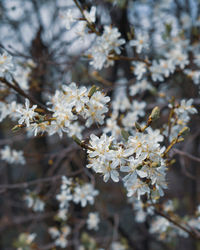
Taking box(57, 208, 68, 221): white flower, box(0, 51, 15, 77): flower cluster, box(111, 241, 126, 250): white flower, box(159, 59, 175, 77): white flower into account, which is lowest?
box(111, 241, 126, 250): white flower

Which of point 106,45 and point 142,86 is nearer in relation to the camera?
point 106,45

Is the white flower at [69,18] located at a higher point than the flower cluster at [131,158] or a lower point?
higher

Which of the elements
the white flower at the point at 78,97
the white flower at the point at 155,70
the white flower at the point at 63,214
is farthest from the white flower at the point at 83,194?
the white flower at the point at 155,70

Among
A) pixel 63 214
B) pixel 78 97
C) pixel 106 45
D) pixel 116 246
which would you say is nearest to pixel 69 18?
pixel 106 45

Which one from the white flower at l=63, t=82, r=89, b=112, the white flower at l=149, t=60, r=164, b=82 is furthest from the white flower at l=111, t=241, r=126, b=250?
the white flower at l=63, t=82, r=89, b=112

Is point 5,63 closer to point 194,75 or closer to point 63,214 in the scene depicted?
point 194,75

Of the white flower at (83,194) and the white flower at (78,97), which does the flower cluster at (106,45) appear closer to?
the white flower at (78,97)

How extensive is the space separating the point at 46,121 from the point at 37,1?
292 cm

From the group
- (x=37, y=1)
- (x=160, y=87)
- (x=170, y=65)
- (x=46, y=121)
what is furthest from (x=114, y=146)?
(x=37, y=1)

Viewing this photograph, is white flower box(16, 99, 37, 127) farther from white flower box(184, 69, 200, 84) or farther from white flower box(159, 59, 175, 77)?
white flower box(184, 69, 200, 84)

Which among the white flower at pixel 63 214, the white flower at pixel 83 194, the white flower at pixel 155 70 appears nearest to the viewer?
the white flower at pixel 83 194

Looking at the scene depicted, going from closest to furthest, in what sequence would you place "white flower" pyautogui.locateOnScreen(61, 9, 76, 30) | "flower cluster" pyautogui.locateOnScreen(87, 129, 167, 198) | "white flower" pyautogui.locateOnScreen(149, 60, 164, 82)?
"flower cluster" pyautogui.locateOnScreen(87, 129, 167, 198)
"white flower" pyautogui.locateOnScreen(61, 9, 76, 30)
"white flower" pyautogui.locateOnScreen(149, 60, 164, 82)

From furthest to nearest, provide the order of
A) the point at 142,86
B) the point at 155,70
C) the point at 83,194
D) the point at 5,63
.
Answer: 1. the point at 142,86
2. the point at 155,70
3. the point at 83,194
4. the point at 5,63

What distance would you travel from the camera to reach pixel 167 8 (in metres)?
3.48
